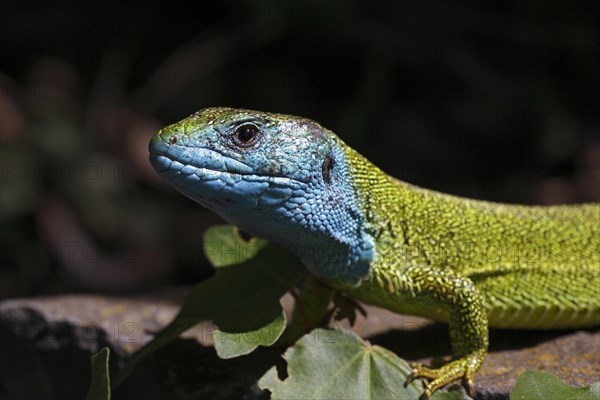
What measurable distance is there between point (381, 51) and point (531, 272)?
4584 mm

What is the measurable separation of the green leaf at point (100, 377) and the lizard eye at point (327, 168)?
41.3 inches

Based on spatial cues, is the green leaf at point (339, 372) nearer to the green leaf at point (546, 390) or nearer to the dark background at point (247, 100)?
the green leaf at point (546, 390)

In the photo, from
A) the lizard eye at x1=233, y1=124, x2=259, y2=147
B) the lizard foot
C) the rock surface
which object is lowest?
the rock surface

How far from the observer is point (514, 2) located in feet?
25.3

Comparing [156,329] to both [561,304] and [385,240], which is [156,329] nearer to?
[385,240]

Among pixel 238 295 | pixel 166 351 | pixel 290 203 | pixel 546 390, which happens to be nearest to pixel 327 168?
pixel 290 203

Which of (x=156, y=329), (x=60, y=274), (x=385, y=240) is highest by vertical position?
(x=385, y=240)

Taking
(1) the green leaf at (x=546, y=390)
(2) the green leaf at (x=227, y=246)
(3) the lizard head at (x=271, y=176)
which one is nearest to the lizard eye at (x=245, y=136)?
(3) the lizard head at (x=271, y=176)

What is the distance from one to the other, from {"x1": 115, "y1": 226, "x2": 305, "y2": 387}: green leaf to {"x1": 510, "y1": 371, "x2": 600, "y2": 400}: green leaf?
893mm

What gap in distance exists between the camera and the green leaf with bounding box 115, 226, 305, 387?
3.22m

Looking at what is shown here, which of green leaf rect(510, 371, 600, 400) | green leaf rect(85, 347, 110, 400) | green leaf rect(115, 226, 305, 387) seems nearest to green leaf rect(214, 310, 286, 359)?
green leaf rect(115, 226, 305, 387)

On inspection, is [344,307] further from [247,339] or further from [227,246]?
[247,339]

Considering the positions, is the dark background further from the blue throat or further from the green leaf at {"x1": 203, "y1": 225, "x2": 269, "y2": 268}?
the blue throat

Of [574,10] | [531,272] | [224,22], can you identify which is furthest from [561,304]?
[224,22]
